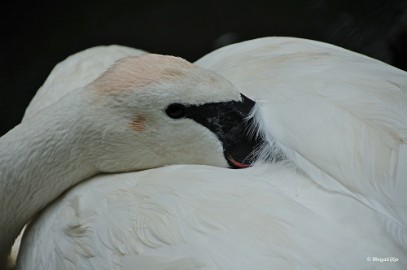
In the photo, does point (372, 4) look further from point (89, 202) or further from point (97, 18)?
point (89, 202)

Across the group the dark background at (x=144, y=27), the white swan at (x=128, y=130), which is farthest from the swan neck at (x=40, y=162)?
the dark background at (x=144, y=27)

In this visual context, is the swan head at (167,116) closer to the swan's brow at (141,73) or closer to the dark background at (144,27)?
the swan's brow at (141,73)

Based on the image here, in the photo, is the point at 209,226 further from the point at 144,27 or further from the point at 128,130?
the point at 144,27

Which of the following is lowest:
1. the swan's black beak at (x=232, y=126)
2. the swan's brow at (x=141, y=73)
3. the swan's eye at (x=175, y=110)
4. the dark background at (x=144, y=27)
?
the dark background at (x=144, y=27)

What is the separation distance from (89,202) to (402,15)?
1.67 meters

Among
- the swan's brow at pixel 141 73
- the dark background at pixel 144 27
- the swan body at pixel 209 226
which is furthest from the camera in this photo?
the dark background at pixel 144 27

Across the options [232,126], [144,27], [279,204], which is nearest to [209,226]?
[279,204]

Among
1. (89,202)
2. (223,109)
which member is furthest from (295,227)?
(89,202)

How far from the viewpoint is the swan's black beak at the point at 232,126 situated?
1.78 metres

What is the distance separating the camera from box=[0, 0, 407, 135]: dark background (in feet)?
10.7

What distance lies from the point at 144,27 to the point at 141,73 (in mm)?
1748

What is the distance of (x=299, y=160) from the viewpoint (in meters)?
1.66

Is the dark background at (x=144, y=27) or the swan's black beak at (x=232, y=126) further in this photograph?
the dark background at (x=144, y=27)

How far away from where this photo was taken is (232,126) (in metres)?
1.80
